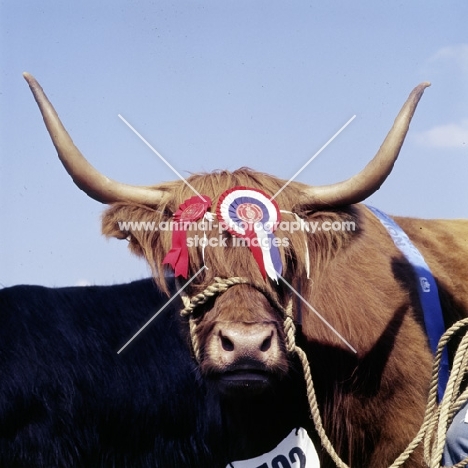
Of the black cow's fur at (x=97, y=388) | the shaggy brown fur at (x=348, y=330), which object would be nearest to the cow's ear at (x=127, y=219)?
the shaggy brown fur at (x=348, y=330)

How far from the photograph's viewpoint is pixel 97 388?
226 inches

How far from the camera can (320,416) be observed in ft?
13.0

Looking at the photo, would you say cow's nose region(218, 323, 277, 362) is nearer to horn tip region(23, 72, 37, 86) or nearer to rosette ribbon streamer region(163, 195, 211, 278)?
rosette ribbon streamer region(163, 195, 211, 278)

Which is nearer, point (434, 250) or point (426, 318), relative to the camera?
point (426, 318)

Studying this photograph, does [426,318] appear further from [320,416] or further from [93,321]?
[93,321]

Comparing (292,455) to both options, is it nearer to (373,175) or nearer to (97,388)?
(373,175)

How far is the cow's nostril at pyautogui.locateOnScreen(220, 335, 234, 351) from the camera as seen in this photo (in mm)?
3307

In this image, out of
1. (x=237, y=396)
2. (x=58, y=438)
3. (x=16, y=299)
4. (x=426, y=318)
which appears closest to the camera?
(x=237, y=396)

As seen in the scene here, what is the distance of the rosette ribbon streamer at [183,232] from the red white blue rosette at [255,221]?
9 centimetres

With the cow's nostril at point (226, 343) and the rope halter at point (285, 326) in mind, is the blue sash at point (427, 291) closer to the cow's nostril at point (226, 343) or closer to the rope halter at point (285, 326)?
the rope halter at point (285, 326)

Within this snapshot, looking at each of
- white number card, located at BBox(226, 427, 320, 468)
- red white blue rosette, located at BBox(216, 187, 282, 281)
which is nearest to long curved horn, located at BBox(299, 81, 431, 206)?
red white blue rosette, located at BBox(216, 187, 282, 281)

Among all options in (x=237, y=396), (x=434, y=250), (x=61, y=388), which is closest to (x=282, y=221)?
(x=237, y=396)

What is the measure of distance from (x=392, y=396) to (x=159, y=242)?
130cm

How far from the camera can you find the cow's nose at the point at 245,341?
10.7 ft
